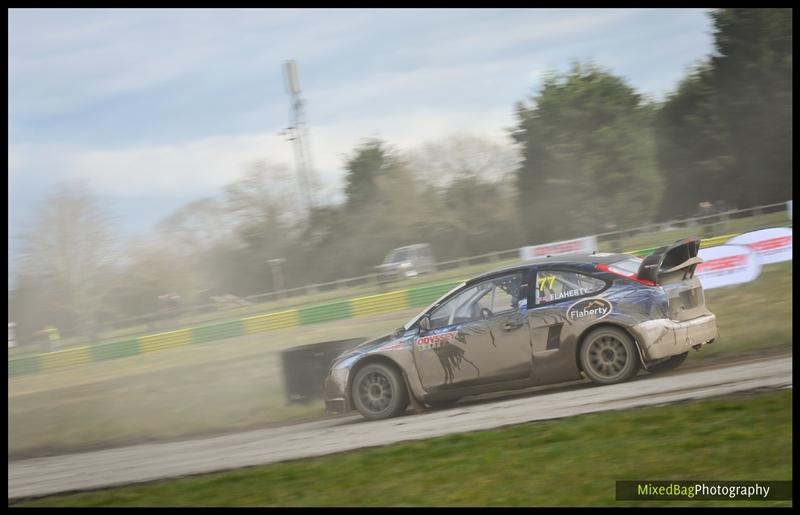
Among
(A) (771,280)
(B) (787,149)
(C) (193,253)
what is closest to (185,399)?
(C) (193,253)

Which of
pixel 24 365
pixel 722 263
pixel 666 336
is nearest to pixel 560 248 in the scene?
pixel 722 263

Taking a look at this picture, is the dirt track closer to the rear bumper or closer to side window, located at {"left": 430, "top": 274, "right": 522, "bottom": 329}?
the rear bumper

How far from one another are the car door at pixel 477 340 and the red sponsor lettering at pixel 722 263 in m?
6.09

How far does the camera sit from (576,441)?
270 inches

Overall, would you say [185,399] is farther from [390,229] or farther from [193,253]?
[390,229]

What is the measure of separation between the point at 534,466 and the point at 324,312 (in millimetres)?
11089

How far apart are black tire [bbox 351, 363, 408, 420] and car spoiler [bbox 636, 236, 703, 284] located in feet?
8.97

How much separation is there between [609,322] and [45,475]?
6.06m

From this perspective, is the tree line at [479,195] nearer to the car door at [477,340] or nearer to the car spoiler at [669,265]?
the car door at [477,340]

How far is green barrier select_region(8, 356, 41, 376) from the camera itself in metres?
17.3

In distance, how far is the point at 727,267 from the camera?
14164mm

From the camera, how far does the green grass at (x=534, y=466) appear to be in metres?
5.74

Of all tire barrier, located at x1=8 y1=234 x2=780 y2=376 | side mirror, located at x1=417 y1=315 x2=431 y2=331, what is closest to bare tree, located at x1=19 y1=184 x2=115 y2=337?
tire barrier, located at x1=8 y1=234 x2=780 y2=376

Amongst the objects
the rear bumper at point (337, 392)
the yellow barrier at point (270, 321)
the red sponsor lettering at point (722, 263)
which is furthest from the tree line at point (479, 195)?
the rear bumper at point (337, 392)
